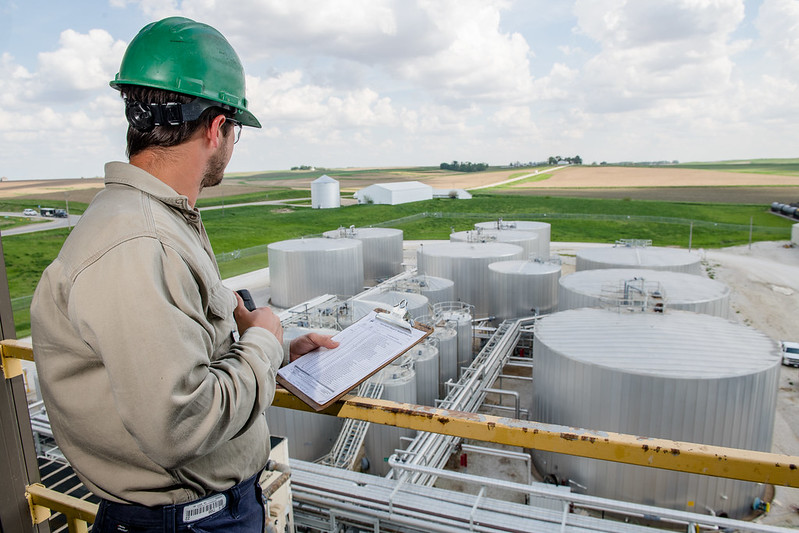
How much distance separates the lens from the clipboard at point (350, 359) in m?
3.31

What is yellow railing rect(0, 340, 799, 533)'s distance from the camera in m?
2.81

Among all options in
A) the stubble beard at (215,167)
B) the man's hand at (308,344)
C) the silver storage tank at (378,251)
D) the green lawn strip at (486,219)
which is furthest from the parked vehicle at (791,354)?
the green lawn strip at (486,219)

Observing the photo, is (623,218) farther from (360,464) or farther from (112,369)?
(112,369)

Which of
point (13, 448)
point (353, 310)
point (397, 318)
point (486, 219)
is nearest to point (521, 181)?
point (486, 219)

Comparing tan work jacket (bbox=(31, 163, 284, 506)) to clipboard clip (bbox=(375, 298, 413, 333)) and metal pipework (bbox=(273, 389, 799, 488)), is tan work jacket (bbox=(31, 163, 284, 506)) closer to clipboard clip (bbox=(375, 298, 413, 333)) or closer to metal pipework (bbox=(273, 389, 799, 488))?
metal pipework (bbox=(273, 389, 799, 488))

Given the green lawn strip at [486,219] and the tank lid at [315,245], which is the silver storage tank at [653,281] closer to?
the tank lid at [315,245]

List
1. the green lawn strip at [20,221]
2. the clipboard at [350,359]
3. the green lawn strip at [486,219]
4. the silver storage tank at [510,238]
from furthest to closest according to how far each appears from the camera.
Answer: the green lawn strip at [486,219], the green lawn strip at [20,221], the silver storage tank at [510,238], the clipboard at [350,359]

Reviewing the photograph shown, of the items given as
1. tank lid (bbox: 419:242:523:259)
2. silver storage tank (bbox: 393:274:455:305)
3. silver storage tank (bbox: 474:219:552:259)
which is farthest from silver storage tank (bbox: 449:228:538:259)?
silver storage tank (bbox: 393:274:455:305)

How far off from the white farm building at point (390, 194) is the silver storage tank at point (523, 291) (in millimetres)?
63747

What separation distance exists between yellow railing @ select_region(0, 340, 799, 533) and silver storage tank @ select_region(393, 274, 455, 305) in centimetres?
2155

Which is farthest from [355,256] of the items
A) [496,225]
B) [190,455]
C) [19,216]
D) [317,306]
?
[19,216]

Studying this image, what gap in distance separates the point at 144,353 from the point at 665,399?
13.6 metres

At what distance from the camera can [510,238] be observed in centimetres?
3844

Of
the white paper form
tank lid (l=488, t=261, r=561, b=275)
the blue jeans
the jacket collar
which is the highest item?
the jacket collar
